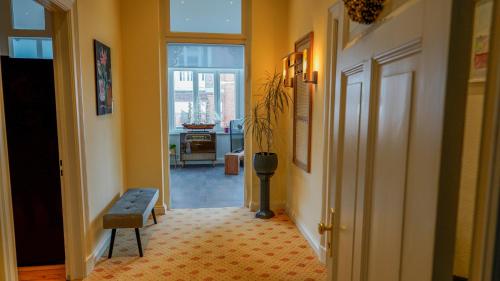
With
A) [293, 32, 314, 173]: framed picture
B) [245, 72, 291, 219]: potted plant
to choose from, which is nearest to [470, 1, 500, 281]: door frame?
[293, 32, 314, 173]: framed picture

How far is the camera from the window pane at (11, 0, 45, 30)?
3834 mm

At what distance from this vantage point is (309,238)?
3555 millimetres

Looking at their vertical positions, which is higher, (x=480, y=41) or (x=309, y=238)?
(x=480, y=41)

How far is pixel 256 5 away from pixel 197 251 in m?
3.01

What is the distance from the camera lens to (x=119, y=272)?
2959 mm

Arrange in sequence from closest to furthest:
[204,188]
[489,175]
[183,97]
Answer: [489,175]
[204,188]
[183,97]

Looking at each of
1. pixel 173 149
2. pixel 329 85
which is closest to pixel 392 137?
pixel 329 85

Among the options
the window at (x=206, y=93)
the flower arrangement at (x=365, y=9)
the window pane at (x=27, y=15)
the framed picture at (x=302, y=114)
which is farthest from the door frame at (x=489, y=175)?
the window at (x=206, y=93)

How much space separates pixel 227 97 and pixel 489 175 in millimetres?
8169

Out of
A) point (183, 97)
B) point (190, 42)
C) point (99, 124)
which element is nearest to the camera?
point (99, 124)

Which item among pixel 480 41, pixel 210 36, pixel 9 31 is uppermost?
pixel 210 36

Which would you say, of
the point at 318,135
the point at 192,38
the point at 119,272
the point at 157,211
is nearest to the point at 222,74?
the point at 192,38

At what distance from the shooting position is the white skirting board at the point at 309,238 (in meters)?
3.15

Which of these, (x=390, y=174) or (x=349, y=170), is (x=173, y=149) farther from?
(x=390, y=174)
